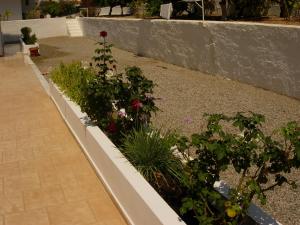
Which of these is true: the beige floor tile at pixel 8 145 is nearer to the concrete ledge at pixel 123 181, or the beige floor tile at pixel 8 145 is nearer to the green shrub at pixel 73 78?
the concrete ledge at pixel 123 181

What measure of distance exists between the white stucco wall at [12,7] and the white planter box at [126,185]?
24.9 metres

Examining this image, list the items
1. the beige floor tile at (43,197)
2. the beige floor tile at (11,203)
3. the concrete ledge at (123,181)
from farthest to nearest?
1. the beige floor tile at (43,197)
2. the beige floor tile at (11,203)
3. the concrete ledge at (123,181)

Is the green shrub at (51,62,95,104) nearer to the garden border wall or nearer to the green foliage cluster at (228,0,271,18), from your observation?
the garden border wall

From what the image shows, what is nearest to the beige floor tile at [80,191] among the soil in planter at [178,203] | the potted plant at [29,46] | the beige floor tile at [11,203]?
the beige floor tile at [11,203]

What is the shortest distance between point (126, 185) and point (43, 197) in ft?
4.09

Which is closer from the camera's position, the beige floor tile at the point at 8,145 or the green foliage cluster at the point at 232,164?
the green foliage cluster at the point at 232,164

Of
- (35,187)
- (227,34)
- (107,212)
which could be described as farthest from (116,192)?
(227,34)

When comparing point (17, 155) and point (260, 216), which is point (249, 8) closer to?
point (17, 155)

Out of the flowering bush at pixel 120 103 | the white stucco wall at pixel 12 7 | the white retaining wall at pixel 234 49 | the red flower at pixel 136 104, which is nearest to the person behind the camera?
the red flower at pixel 136 104

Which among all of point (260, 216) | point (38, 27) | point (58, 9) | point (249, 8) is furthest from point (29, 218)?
point (58, 9)

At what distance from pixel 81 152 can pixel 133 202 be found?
247cm

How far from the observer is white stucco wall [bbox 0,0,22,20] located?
29094 mm

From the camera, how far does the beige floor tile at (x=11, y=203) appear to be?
4811 millimetres

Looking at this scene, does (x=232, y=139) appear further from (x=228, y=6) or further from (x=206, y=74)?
(x=228, y=6)
